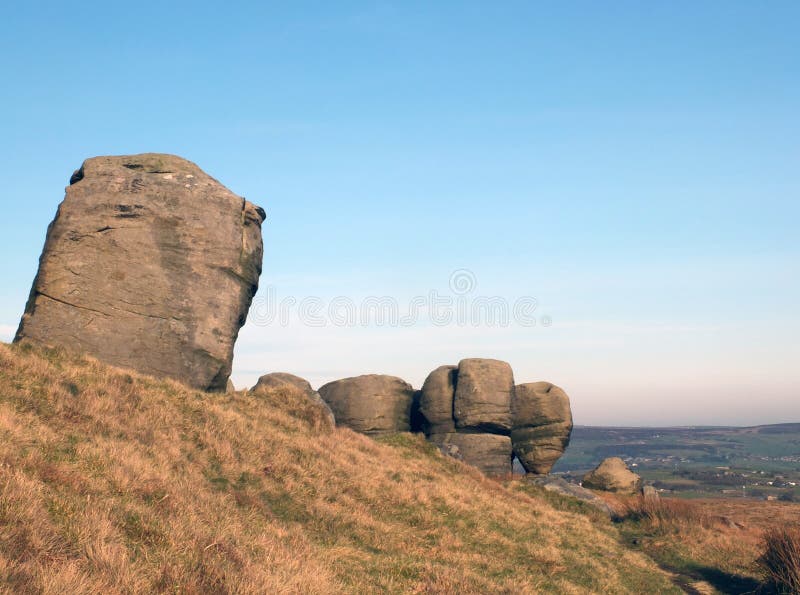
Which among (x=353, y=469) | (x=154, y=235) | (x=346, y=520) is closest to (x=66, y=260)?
(x=154, y=235)

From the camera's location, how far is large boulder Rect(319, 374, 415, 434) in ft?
124

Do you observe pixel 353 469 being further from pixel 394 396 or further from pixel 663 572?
pixel 394 396

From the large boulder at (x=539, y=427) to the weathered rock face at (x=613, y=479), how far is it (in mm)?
2491

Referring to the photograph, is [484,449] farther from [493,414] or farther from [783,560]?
[783,560]

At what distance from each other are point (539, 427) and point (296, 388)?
18.2 m

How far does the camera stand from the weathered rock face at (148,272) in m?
23.4

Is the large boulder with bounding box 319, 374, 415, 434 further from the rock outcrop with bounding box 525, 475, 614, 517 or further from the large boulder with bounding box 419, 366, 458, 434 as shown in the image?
the rock outcrop with bounding box 525, 475, 614, 517

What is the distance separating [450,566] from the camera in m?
14.4

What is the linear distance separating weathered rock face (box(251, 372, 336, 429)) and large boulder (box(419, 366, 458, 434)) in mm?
9030

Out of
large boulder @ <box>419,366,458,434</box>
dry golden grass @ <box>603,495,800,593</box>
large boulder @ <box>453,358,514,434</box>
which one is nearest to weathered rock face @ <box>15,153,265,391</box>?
large boulder @ <box>419,366,458,434</box>

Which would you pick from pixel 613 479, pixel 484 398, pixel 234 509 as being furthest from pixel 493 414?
pixel 234 509

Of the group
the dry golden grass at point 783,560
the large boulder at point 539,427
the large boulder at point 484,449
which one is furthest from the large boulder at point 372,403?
Answer: the dry golden grass at point 783,560

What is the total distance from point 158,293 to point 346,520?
497 inches

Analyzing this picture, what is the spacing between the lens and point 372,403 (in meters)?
38.0
